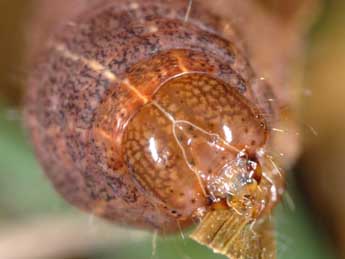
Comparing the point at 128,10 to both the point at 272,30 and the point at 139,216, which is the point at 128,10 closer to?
the point at 139,216

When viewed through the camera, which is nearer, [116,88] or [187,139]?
[187,139]

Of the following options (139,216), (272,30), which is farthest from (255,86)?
(272,30)

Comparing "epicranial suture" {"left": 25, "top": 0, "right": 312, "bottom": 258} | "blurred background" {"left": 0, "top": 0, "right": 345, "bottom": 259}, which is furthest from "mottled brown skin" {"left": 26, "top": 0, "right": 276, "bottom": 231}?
"blurred background" {"left": 0, "top": 0, "right": 345, "bottom": 259}

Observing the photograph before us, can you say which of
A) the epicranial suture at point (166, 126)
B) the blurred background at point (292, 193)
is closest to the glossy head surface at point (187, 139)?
the epicranial suture at point (166, 126)

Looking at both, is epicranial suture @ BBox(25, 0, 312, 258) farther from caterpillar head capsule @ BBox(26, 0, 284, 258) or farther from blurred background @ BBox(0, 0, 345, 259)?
blurred background @ BBox(0, 0, 345, 259)

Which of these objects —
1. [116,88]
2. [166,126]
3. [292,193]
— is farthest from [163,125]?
[292,193]

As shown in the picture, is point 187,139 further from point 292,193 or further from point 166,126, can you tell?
point 292,193

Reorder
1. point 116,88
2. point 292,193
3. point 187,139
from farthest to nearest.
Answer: point 292,193 → point 116,88 → point 187,139

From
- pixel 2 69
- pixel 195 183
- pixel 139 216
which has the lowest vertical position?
pixel 2 69
